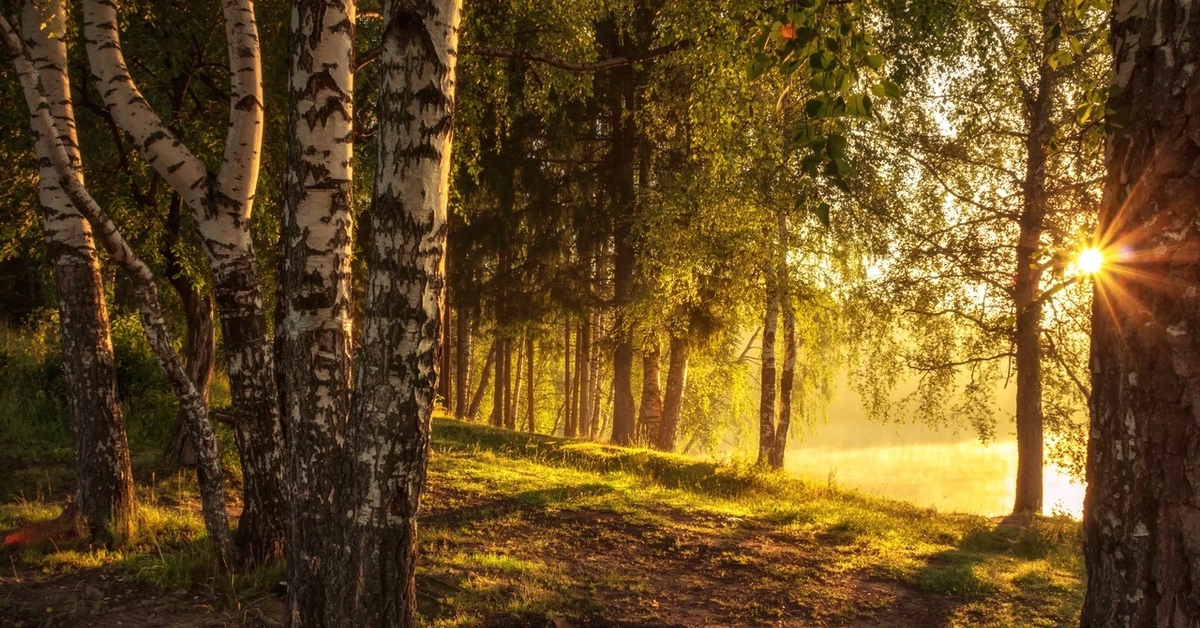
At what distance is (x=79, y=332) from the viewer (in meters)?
7.71

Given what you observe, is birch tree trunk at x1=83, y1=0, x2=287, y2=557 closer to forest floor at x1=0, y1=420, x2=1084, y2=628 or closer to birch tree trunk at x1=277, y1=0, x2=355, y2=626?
forest floor at x1=0, y1=420, x2=1084, y2=628

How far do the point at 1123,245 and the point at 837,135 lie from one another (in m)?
0.99

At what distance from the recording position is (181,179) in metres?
6.50

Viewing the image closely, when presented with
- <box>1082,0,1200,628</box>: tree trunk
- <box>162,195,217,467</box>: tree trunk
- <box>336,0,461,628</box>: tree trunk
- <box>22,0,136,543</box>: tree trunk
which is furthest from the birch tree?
<box>1082,0,1200,628</box>: tree trunk

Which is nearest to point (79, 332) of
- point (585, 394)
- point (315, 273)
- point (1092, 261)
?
point (315, 273)

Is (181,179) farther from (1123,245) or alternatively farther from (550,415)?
(550,415)

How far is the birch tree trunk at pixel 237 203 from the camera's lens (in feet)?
21.5

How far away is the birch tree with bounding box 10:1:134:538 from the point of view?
7605 millimetres

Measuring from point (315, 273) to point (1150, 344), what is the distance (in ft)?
14.2

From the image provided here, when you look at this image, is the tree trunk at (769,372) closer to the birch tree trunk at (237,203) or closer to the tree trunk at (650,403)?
the tree trunk at (650,403)

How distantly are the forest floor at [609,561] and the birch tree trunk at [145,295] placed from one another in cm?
40

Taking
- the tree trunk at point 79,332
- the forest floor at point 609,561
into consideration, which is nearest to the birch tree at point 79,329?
the tree trunk at point 79,332

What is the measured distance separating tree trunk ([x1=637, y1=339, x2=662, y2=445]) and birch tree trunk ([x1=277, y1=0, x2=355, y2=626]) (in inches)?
661

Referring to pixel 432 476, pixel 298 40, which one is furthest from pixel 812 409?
pixel 298 40
